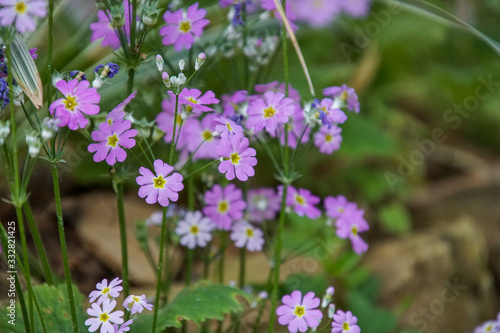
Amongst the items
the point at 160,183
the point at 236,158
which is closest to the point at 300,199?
the point at 236,158

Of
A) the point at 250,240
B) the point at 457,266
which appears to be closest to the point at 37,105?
the point at 250,240

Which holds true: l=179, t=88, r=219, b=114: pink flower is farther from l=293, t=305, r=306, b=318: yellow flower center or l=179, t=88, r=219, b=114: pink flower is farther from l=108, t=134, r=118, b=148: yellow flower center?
l=293, t=305, r=306, b=318: yellow flower center

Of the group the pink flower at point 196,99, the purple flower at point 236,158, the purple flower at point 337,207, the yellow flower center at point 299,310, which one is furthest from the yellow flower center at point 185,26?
the yellow flower center at point 299,310

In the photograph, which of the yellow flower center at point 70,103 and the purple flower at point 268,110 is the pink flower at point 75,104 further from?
the purple flower at point 268,110

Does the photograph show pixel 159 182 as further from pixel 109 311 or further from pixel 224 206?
pixel 224 206

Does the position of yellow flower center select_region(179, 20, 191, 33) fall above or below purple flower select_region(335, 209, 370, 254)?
above

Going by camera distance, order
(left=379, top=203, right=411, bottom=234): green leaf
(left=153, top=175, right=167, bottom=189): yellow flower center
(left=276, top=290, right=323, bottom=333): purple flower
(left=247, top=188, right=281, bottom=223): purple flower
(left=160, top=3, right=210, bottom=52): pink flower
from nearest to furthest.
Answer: (left=153, top=175, right=167, bottom=189): yellow flower center, (left=276, top=290, right=323, bottom=333): purple flower, (left=160, top=3, right=210, bottom=52): pink flower, (left=247, top=188, right=281, bottom=223): purple flower, (left=379, top=203, right=411, bottom=234): green leaf

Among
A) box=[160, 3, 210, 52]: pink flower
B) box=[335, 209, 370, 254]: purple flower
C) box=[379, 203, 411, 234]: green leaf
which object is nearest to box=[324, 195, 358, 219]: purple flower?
box=[335, 209, 370, 254]: purple flower
